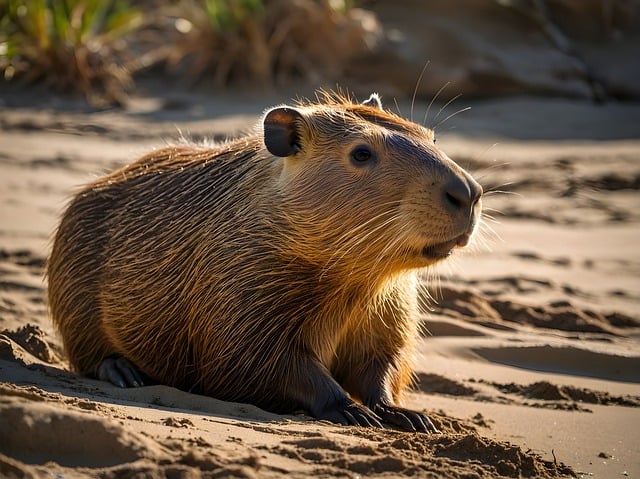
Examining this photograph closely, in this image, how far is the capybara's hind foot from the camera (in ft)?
18.5

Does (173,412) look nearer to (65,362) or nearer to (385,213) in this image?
(385,213)

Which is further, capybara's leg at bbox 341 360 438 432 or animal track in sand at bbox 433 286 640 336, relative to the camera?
animal track in sand at bbox 433 286 640 336

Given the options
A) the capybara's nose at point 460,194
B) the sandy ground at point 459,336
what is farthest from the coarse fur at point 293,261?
the sandy ground at point 459,336

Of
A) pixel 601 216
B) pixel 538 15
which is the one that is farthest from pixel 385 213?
pixel 538 15

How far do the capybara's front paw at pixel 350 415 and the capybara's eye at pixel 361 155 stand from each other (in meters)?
1.06

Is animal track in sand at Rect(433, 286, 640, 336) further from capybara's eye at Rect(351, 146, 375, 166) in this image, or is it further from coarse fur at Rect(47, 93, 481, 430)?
capybara's eye at Rect(351, 146, 375, 166)

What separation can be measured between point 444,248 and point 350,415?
31.8 inches

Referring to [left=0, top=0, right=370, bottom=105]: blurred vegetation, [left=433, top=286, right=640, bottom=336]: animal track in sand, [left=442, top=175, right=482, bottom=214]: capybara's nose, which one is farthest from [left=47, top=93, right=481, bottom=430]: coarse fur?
[left=0, top=0, right=370, bottom=105]: blurred vegetation

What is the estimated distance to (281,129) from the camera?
5.26 meters

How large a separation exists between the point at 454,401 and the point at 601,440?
994 millimetres

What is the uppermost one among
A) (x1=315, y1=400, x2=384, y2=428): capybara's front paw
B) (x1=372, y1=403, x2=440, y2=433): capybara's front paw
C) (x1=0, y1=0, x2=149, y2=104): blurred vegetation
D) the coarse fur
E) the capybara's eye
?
(x1=0, y1=0, x2=149, y2=104): blurred vegetation

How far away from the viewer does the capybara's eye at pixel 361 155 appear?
200 inches

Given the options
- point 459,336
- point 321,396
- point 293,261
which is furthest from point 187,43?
point 321,396

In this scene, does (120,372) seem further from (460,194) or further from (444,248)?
(460,194)
